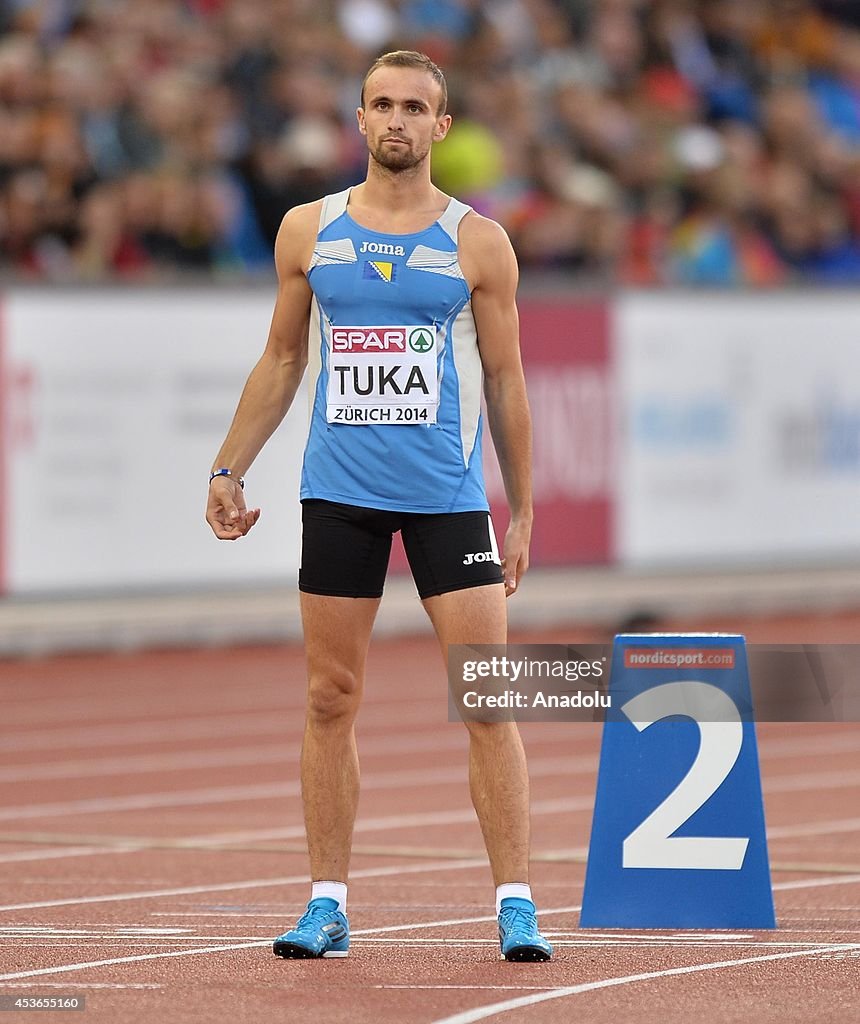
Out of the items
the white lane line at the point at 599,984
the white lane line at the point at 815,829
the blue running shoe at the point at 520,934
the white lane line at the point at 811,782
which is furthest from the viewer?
the white lane line at the point at 811,782

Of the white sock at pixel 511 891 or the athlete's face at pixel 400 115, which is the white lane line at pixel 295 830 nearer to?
the white sock at pixel 511 891

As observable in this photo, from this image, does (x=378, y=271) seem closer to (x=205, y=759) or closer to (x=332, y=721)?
(x=332, y=721)

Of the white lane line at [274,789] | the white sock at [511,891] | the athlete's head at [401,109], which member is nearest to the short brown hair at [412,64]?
the athlete's head at [401,109]

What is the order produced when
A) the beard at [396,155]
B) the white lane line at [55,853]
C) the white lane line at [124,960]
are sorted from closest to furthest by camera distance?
the white lane line at [124,960] → the beard at [396,155] → the white lane line at [55,853]

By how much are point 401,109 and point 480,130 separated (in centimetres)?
1301

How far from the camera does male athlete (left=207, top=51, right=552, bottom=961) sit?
667 cm

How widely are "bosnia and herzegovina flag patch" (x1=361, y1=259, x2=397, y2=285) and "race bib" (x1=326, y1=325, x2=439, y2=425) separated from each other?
0.43ft

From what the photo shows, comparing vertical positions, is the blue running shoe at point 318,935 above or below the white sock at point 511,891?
below

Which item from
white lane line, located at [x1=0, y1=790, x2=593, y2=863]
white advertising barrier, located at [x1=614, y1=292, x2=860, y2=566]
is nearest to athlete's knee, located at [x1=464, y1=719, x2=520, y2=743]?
white lane line, located at [x1=0, y1=790, x2=593, y2=863]

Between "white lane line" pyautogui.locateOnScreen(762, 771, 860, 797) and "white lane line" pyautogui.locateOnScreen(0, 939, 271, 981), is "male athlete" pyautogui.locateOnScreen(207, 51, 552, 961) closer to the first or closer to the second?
"white lane line" pyautogui.locateOnScreen(0, 939, 271, 981)

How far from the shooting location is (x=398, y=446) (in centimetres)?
668

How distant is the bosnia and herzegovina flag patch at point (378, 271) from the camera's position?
6.67 metres

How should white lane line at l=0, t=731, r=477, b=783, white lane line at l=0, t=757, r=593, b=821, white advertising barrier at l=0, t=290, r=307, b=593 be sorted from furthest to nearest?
white advertising barrier at l=0, t=290, r=307, b=593
white lane line at l=0, t=731, r=477, b=783
white lane line at l=0, t=757, r=593, b=821

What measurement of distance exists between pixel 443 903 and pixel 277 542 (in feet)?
28.6
